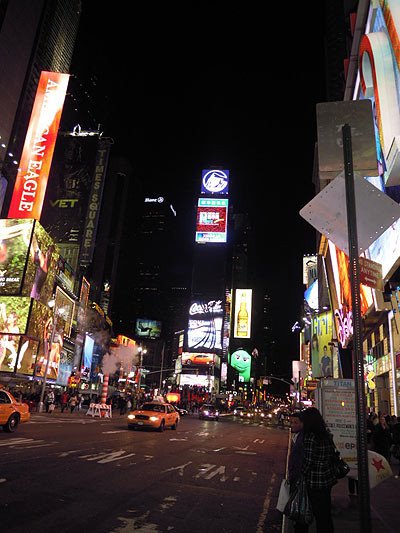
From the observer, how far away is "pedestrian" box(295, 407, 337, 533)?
4.63 m

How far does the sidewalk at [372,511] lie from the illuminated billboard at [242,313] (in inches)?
5011

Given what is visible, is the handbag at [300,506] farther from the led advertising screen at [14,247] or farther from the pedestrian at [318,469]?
the led advertising screen at [14,247]

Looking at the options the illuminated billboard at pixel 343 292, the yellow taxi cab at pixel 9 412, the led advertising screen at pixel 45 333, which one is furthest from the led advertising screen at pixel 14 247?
the illuminated billboard at pixel 343 292

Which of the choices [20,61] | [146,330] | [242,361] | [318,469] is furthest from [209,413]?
[242,361]

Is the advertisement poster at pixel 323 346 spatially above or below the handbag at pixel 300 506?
above

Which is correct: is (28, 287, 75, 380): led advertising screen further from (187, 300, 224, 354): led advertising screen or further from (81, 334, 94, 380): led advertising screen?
(187, 300, 224, 354): led advertising screen

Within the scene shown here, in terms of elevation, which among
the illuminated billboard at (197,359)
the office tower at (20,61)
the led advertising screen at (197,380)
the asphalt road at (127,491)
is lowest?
the asphalt road at (127,491)

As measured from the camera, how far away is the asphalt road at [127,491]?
583 cm

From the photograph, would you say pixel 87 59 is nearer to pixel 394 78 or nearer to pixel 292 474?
pixel 394 78

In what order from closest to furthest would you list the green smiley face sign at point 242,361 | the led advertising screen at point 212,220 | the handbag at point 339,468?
the handbag at point 339,468
the led advertising screen at point 212,220
the green smiley face sign at point 242,361

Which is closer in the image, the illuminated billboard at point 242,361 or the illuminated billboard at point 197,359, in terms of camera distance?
the illuminated billboard at point 197,359

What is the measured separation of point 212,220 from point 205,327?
3033cm

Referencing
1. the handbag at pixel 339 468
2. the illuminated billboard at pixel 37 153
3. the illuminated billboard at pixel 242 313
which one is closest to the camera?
the handbag at pixel 339 468

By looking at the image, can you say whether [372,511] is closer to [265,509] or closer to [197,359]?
[265,509]
